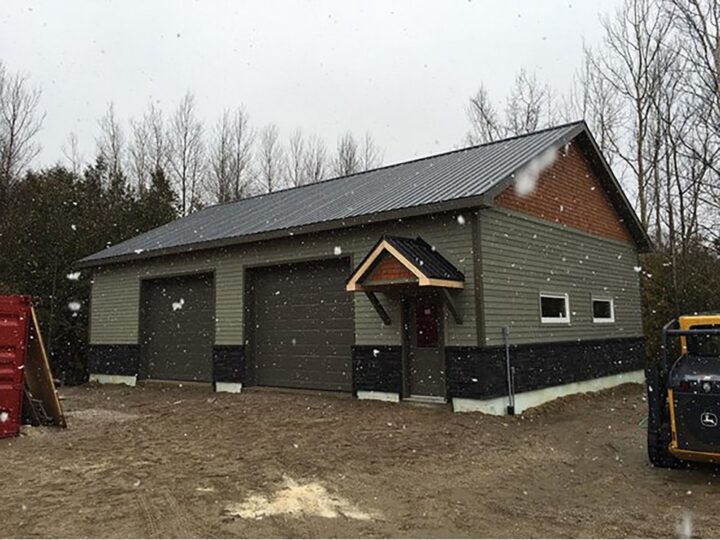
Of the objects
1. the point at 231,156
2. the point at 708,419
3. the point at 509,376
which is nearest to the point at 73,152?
the point at 231,156

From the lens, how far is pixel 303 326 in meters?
11.7

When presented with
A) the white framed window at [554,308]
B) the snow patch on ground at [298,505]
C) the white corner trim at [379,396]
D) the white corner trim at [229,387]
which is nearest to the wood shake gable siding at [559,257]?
the white framed window at [554,308]

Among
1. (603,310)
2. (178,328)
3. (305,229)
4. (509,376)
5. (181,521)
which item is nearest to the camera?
(181,521)

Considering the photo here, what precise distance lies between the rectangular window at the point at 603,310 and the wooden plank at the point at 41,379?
10328 millimetres

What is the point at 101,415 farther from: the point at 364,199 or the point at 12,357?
the point at 364,199

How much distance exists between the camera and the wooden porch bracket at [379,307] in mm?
Answer: 9766

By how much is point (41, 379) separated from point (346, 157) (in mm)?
28013

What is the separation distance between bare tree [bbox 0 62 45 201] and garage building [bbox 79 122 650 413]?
470 inches

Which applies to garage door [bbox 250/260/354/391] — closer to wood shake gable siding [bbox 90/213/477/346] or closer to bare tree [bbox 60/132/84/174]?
wood shake gable siding [bbox 90/213/477/346]

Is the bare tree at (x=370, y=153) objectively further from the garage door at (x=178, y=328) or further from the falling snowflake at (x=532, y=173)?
the falling snowflake at (x=532, y=173)

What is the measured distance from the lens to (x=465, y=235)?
938 centimetres

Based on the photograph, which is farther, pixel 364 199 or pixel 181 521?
pixel 364 199

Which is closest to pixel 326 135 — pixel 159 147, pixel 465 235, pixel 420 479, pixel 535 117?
pixel 159 147

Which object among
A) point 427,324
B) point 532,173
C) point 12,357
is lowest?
point 12,357
